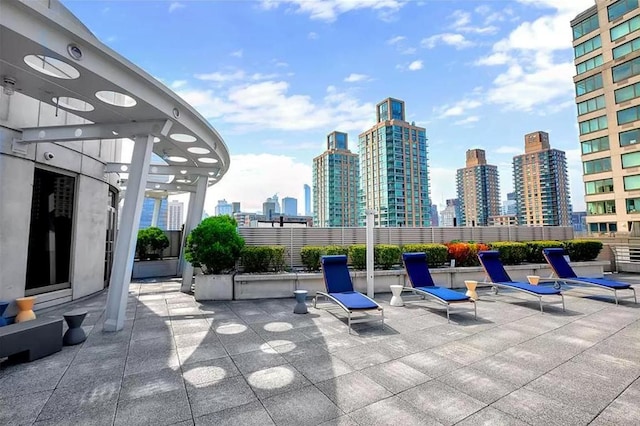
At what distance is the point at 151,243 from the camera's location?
15328 mm

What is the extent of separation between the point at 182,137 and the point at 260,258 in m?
4.39

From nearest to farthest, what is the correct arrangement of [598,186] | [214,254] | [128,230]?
1. [128,230]
2. [214,254]
3. [598,186]

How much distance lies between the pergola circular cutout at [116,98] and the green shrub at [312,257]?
6.47 metres

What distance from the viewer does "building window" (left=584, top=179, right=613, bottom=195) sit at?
3508 cm

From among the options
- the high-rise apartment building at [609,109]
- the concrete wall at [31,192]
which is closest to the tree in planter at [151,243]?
the concrete wall at [31,192]

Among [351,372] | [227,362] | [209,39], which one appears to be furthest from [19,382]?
[209,39]

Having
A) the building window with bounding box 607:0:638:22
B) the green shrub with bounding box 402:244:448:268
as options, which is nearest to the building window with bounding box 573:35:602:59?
the building window with bounding box 607:0:638:22

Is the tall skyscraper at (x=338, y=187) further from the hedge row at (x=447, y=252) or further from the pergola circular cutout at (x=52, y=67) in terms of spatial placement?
the pergola circular cutout at (x=52, y=67)

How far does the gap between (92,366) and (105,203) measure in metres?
7.87

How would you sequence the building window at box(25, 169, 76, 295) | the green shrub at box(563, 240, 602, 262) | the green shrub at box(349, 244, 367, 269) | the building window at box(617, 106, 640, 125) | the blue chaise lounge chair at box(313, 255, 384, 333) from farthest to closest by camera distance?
the building window at box(617, 106, 640, 125), the green shrub at box(563, 240, 602, 262), the green shrub at box(349, 244, 367, 269), the building window at box(25, 169, 76, 295), the blue chaise lounge chair at box(313, 255, 384, 333)

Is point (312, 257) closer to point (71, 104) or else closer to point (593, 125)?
point (71, 104)

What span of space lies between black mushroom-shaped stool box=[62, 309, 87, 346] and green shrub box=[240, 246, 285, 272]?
4.73 metres

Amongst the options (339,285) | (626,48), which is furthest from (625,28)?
(339,285)

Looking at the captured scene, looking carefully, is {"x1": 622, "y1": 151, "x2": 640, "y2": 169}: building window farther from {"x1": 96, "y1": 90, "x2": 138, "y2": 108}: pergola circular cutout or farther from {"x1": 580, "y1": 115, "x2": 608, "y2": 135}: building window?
{"x1": 96, "y1": 90, "x2": 138, "y2": 108}: pergola circular cutout
